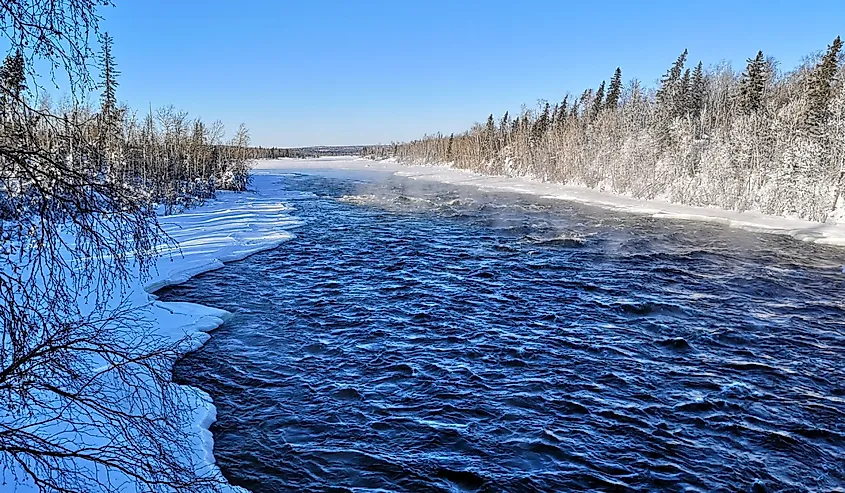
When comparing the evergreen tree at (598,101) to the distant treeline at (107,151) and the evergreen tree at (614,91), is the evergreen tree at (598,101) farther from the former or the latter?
the distant treeline at (107,151)

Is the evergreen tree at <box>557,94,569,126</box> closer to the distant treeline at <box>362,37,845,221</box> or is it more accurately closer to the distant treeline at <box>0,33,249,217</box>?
the distant treeline at <box>362,37,845,221</box>

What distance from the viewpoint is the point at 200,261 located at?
17.8 m

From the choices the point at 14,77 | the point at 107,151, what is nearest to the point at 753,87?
the point at 107,151

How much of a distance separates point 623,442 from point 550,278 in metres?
9.70

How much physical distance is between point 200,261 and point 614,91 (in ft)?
227

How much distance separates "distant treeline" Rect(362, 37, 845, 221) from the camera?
106ft

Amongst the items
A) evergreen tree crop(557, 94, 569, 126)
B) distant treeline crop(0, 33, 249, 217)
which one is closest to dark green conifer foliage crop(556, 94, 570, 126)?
evergreen tree crop(557, 94, 569, 126)

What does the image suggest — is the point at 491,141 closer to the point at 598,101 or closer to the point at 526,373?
the point at 598,101

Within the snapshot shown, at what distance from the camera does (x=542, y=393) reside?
28.9ft

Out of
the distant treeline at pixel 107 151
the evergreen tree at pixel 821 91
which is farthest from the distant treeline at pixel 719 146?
the distant treeline at pixel 107 151

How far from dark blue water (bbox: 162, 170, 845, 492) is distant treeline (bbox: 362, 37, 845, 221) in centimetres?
1633

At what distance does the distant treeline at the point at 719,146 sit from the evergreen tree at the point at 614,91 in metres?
0.17

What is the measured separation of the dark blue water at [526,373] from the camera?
674 centimetres

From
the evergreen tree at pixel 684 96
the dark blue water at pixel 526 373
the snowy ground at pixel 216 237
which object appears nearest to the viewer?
the dark blue water at pixel 526 373
